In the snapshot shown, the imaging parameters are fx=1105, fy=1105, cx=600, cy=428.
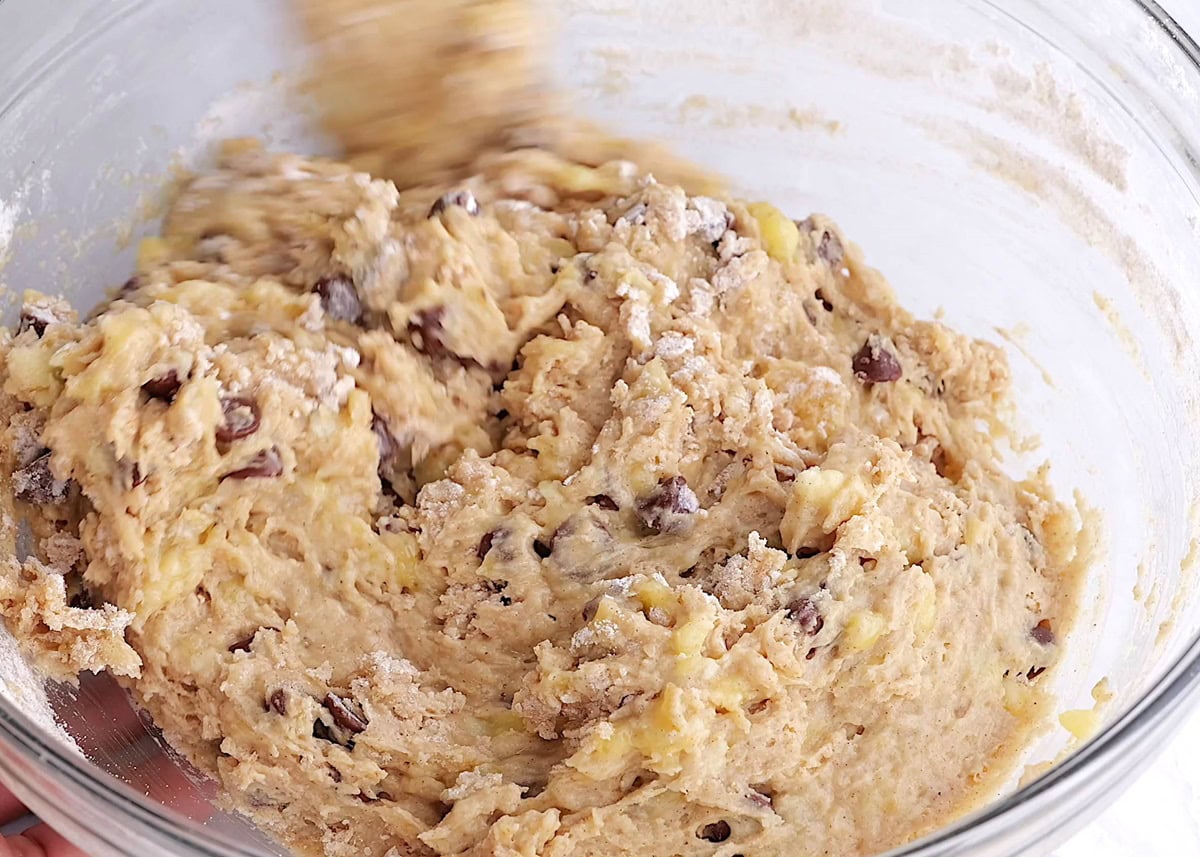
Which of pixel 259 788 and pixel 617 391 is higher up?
pixel 617 391

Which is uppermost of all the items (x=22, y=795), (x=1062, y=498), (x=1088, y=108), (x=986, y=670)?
(x=22, y=795)

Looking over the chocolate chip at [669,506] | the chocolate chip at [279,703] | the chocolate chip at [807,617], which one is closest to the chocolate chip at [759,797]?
the chocolate chip at [807,617]

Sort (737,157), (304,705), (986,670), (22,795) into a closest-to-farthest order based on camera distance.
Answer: (22,795) < (304,705) < (986,670) < (737,157)

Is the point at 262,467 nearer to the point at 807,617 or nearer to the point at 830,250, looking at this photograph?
the point at 807,617

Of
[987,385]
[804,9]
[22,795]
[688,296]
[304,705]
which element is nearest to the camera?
[22,795]

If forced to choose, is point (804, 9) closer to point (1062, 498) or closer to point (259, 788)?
point (1062, 498)

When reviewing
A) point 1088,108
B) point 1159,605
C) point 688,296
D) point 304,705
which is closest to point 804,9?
point 1088,108

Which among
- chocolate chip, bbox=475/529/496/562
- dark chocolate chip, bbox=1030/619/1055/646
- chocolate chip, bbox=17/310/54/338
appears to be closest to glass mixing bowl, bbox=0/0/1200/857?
dark chocolate chip, bbox=1030/619/1055/646

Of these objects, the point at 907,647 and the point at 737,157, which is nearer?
the point at 907,647
